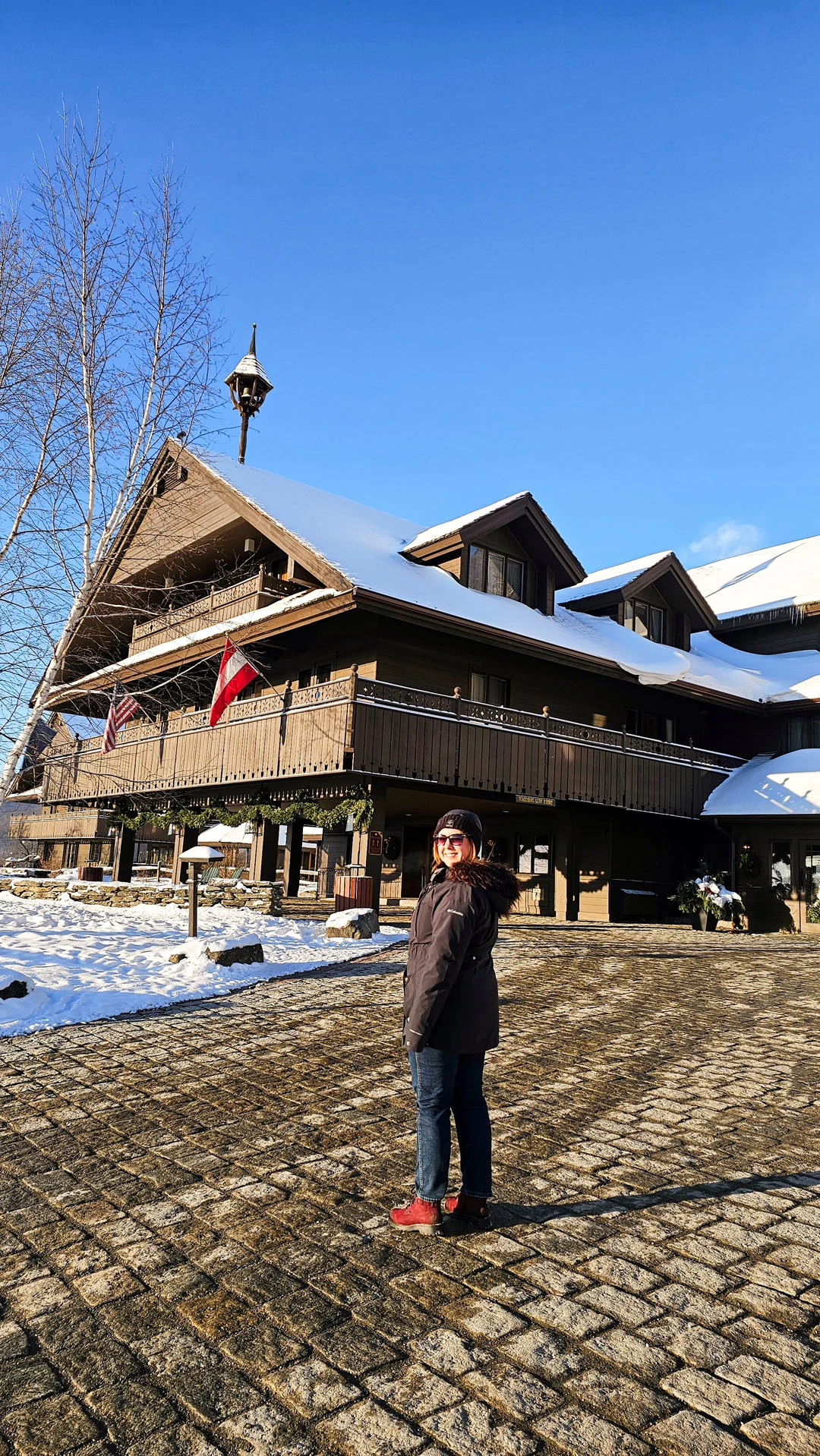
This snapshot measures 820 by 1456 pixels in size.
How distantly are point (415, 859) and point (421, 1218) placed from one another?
72.9ft

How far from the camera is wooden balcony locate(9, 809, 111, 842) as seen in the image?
33094 millimetres

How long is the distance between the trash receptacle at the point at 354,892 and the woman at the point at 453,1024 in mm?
11998

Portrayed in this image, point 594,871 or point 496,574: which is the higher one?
point 496,574

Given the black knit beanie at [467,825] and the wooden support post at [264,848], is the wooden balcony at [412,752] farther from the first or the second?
the black knit beanie at [467,825]

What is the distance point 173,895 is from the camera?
17.5 meters

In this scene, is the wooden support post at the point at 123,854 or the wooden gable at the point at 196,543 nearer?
the wooden gable at the point at 196,543

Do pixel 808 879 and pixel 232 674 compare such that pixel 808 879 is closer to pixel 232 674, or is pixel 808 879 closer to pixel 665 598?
pixel 665 598

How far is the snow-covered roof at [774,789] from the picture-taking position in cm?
2192

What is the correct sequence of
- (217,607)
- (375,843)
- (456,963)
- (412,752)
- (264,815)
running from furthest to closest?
1. (217,607)
2. (264,815)
3. (412,752)
4. (375,843)
5. (456,963)

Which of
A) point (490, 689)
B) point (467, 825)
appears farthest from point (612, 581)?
point (467, 825)

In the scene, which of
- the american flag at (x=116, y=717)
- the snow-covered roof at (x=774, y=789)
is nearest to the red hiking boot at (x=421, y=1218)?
the american flag at (x=116, y=717)

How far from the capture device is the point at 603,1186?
469 centimetres

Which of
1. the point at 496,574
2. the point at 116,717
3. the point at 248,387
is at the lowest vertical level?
the point at 116,717

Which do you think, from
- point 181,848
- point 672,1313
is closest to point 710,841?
point 181,848
